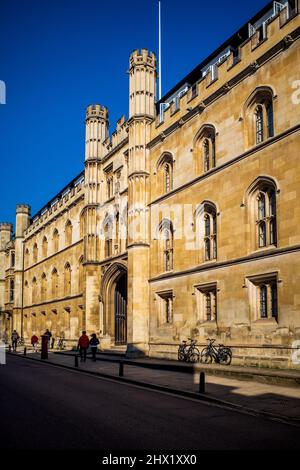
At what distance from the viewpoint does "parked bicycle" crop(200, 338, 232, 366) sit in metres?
21.2

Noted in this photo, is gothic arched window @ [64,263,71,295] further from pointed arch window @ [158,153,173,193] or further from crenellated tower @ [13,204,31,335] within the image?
pointed arch window @ [158,153,173,193]

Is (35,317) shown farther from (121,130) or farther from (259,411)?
(259,411)

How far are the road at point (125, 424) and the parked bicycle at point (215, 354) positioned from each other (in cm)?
696

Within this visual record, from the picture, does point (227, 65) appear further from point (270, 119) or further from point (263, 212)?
point (263, 212)

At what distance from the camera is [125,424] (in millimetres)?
9703

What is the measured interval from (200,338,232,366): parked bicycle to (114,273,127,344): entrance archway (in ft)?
37.6

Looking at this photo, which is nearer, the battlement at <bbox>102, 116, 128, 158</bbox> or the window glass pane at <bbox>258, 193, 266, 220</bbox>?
the window glass pane at <bbox>258, 193, 266, 220</bbox>

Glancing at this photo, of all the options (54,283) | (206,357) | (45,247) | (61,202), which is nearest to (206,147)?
(206,357)

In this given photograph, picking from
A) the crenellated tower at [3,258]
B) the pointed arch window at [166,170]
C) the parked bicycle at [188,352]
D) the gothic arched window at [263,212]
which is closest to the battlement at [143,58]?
the pointed arch window at [166,170]

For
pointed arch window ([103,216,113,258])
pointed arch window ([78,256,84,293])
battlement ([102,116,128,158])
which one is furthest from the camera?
pointed arch window ([78,256,84,293])

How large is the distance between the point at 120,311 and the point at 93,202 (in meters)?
7.78

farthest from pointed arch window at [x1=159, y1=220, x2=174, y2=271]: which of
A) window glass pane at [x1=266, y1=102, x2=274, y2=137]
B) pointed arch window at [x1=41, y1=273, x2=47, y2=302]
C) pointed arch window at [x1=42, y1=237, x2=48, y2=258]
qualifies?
pointed arch window at [x1=42, y1=237, x2=48, y2=258]

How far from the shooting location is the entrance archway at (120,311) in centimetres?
3375

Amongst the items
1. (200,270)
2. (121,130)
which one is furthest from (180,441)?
(121,130)
